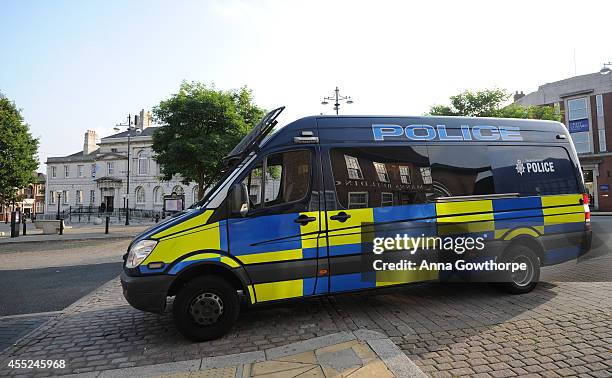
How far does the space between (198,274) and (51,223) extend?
74.3 ft

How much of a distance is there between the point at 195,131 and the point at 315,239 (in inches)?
774

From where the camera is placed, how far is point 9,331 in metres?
4.98

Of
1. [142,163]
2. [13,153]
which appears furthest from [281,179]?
[142,163]

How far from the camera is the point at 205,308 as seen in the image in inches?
168

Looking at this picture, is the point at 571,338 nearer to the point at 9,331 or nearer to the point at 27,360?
the point at 27,360

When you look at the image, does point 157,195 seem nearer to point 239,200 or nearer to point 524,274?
point 239,200

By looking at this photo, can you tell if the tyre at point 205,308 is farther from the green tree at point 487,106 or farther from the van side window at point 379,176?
the green tree at point 487,106

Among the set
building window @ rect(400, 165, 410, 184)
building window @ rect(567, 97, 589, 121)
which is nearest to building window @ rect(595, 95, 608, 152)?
building window @ rect(567, 97, 589, 121)

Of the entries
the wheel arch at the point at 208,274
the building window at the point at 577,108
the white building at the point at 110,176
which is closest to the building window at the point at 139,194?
the white building at the point at 110,176

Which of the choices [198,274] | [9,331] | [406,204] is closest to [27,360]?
[9,331]

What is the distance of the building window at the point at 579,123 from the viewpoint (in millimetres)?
33719

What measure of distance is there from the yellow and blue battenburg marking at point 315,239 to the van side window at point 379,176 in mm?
128

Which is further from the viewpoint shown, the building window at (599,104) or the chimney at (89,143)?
the chimney at (89,143)

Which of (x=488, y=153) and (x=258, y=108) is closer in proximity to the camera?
(x=488, y=153)
